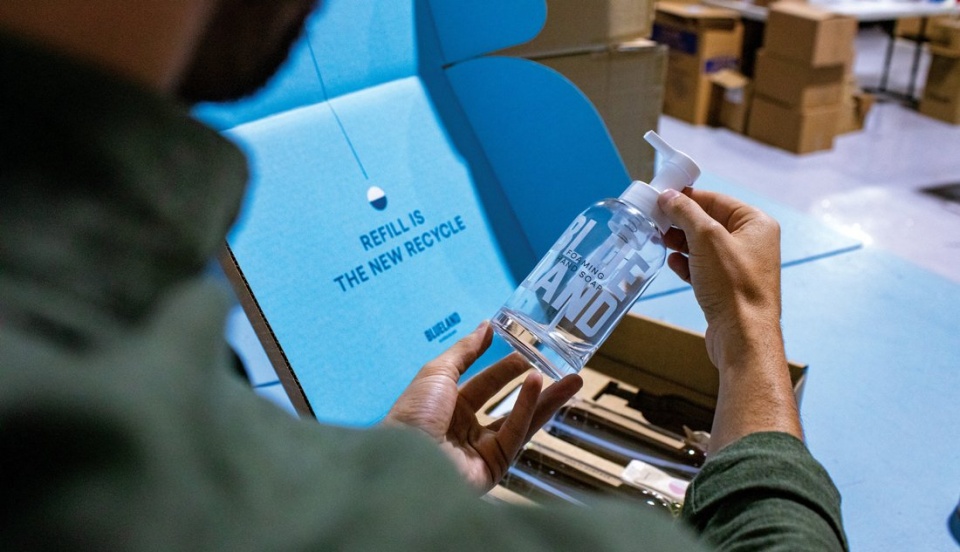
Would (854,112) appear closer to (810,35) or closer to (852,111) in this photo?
(852,111)

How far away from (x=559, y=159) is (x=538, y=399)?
1.24 ft

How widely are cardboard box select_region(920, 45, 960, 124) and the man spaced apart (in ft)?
12.0

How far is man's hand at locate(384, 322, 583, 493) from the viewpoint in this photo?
725mm

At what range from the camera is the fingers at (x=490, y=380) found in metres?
0.78

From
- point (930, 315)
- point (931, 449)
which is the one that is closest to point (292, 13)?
point (931, 449)

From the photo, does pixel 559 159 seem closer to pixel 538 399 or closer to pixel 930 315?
pixel 538 399

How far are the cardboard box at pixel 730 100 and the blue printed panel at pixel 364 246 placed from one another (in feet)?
8.02

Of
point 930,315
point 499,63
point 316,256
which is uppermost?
point 499,63

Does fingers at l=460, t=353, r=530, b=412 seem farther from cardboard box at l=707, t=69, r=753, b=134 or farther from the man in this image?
cardboard box at l=707, t=69, r=753, b=134

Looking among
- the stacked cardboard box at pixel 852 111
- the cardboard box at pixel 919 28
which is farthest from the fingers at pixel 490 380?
the cardboard box at pixel 919 28

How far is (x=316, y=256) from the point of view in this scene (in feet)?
2.67

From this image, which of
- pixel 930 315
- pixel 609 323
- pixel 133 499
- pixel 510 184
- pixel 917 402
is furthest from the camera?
pixel 930 315

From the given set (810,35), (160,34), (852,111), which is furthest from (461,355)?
(852,111)

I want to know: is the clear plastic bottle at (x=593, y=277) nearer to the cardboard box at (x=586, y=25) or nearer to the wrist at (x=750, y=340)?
the wrist at (x=750, y=340)
